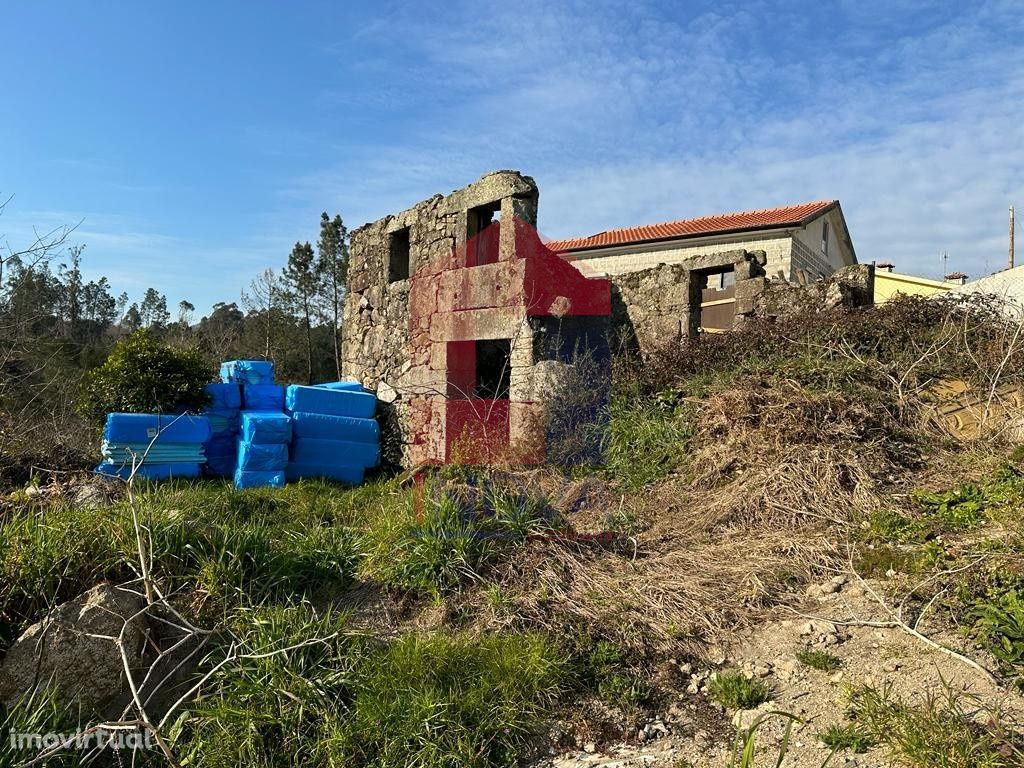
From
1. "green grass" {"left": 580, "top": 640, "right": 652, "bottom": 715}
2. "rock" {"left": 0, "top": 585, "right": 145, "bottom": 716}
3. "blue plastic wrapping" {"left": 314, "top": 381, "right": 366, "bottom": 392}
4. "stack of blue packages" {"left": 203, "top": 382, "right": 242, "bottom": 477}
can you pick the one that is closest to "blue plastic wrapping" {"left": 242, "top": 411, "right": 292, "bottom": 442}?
"stack of blue packages" {"left": 203, "top": 382, "right": 242, "bottom": 477}

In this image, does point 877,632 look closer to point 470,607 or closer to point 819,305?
point 470,607

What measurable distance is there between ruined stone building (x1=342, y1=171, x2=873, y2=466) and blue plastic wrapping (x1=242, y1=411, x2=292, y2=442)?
5.44ft

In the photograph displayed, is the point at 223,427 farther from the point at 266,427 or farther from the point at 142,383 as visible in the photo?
the point at 142,383

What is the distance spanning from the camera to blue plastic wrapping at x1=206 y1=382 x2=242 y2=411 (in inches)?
309

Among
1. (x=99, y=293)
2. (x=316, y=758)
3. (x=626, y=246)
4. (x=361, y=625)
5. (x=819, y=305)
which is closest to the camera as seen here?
(x=316, y=758)

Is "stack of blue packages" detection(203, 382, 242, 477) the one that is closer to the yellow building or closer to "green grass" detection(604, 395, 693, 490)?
"green grass" detection(604, 395, 693, 490)

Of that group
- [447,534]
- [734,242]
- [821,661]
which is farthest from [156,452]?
[734,242]

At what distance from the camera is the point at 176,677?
11.4ft

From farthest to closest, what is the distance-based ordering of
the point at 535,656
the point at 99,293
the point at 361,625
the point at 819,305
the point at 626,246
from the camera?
the point at 99,293, the point at 626,246, the point at 819,305, the point at 361,625, the point at 535,656

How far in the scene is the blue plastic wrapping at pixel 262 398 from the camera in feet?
26.2

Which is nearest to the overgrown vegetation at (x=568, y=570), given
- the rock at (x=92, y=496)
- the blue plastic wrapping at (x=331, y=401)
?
the rock at (x=92, y=496)

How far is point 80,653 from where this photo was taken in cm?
332

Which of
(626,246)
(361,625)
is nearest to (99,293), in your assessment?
(626,246)

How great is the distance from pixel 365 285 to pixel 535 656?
7.42m
